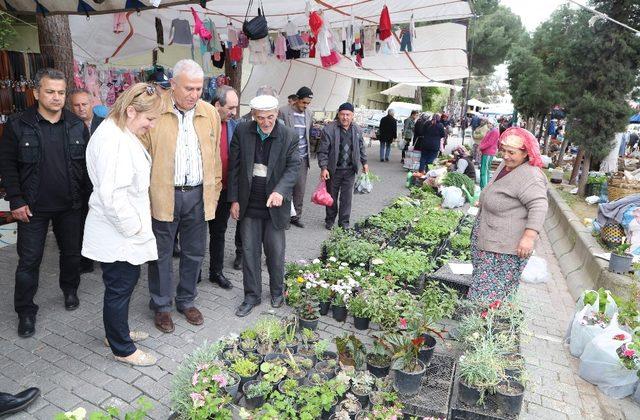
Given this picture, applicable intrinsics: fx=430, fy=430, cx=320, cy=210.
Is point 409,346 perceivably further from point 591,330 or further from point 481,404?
point 591,330

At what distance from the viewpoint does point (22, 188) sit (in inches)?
131

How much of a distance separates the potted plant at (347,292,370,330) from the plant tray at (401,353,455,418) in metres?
0.78

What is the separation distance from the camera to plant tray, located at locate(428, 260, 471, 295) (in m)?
4.67

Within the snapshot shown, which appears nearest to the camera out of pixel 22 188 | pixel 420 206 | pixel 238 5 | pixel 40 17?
pixel 22 188

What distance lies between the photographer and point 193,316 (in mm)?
3801

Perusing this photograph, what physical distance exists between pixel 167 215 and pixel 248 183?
0.77m

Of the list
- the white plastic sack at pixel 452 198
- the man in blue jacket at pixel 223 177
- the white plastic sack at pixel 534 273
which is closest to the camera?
the man in blue jacket at pixel 223 177

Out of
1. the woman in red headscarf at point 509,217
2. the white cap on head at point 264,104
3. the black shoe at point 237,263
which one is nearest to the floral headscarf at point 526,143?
the woman in red headscarf at point 509,217

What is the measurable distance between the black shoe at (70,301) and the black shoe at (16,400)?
4.14ft

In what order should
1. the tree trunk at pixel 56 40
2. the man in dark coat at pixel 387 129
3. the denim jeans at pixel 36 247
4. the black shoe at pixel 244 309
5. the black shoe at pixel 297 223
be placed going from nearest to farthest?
the denim jeans at pixel 36 247 → the black shoe at pixel 244 309 → the tree trunk at pixel 56 40 → the black shoe at pixel 297 223 → the man in dark coat at pixel 387 129

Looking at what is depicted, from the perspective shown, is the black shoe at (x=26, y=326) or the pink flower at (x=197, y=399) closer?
the pink flower at (x=197, y=399)

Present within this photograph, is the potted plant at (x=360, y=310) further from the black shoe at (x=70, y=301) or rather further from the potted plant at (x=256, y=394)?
the black shoe at (x=70, y=301)

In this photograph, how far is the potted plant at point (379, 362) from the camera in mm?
3092

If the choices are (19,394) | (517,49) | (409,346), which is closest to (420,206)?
(409,346)
